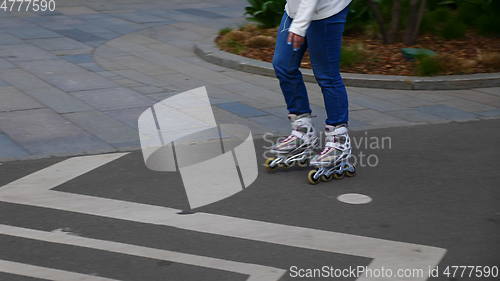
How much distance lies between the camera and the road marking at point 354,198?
208 inches

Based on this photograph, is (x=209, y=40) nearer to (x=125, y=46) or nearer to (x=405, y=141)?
(x=125, y=46)

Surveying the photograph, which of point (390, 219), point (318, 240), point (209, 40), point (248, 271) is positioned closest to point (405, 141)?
point (390, 219)

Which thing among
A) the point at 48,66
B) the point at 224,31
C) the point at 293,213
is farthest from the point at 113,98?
the point at 293,213

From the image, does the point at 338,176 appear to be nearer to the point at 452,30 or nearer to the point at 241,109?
the point at 241,109

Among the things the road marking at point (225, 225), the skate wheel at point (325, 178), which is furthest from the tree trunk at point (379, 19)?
the road marking at point (225, 225)

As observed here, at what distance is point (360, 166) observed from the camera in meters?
6.06

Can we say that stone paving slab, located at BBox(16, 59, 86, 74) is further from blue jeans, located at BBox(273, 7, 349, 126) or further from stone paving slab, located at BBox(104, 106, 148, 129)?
blue jeans, located at BBox(273, 7, 349, 126)

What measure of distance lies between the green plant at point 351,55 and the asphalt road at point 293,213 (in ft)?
8.48

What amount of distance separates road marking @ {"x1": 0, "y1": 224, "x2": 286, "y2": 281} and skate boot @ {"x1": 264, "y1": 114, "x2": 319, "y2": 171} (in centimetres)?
163

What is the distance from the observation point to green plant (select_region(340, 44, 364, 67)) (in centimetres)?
915

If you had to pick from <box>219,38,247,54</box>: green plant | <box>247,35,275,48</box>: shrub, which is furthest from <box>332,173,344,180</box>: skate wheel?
<box>247,35,275,48</box>: shrub

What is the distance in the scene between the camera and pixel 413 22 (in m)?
10.1

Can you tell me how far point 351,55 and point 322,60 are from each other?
3.70 m

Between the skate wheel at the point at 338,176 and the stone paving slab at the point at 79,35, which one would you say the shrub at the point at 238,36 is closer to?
the stone paving slab at the point at 79,35
